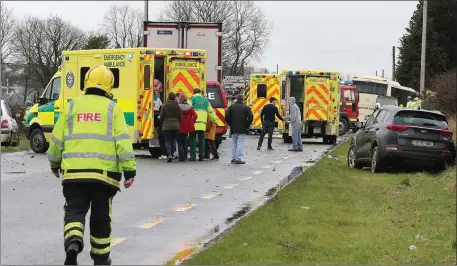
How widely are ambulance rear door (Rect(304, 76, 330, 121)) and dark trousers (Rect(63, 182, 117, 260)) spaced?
77.5 feet

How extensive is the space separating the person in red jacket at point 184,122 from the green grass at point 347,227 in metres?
5.56

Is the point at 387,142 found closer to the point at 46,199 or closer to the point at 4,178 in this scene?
the point at 46,199

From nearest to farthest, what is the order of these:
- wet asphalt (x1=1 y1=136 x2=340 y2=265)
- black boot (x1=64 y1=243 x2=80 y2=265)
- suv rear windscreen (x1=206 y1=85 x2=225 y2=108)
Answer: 1. black boot (x1=64 y1=243 x2=80 y2=265)
2. wet asphalt (x1=1 y1=136 x2=340 y2=265)
3. suv rear windscreen (x1=206 y1=85 x2=225 y2=108)

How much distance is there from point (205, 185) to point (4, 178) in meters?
6.43

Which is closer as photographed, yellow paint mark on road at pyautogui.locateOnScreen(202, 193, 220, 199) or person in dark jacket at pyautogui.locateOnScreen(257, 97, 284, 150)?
yellow paint mark on road at pyautogui.locateOnScreen(202, 193, 220, 199)

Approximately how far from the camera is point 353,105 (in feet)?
135

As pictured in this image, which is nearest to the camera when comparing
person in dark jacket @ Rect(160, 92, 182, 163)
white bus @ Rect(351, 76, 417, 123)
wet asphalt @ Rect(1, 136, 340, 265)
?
wet asphalt @ Rect(1, 136, 340, 265)

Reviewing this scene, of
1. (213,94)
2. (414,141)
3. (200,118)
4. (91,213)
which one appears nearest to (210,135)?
(200,118)

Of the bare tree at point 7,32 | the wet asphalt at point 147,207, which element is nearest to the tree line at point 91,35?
the bare tree at point 7,32

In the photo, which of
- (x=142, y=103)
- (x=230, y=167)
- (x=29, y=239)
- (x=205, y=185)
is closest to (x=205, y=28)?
(x=142, y=103)

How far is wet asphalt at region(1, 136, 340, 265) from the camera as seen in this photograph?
27.1ft

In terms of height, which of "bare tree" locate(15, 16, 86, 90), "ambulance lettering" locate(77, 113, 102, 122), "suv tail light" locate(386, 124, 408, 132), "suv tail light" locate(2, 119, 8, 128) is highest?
"bare tree" locate(15, 16, 86, 90)

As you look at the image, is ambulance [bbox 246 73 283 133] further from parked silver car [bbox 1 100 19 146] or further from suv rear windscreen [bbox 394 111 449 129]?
suv rear windscreen [bbox 394 111 449 129]

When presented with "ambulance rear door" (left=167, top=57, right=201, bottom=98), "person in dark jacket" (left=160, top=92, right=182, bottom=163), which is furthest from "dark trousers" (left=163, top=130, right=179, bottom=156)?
"ambulance rear door" (left=167, top=57, right=201, bottom=98)
